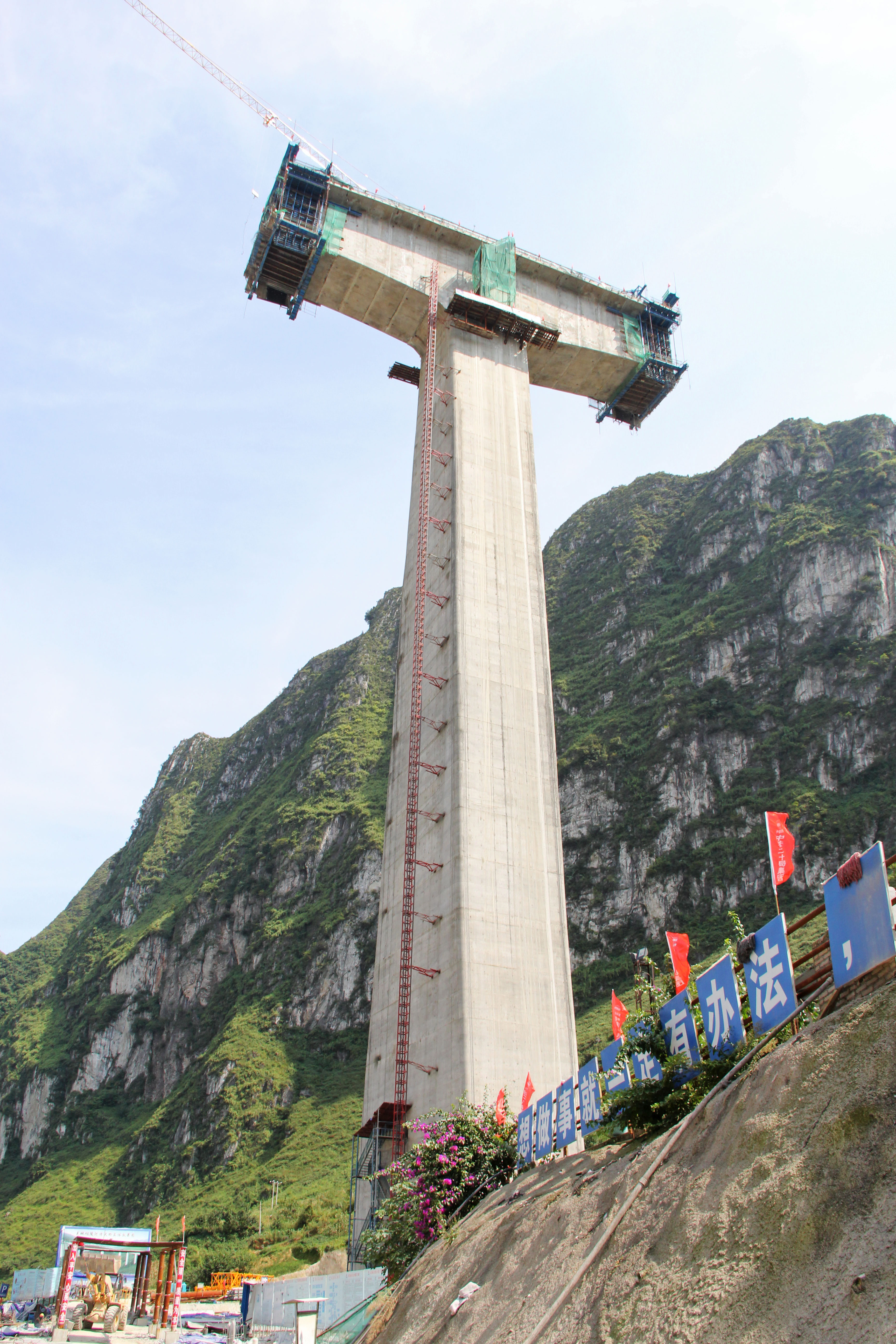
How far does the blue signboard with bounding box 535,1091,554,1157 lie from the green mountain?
48.3 meters

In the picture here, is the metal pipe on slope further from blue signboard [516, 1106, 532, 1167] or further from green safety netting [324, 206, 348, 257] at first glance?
green safety netting [324, 206, 348, 257]

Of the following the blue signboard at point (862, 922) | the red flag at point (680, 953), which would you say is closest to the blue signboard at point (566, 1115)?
the red flag at point (680, 953)

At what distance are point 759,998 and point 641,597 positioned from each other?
4809 inches

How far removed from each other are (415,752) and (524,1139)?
13.8m

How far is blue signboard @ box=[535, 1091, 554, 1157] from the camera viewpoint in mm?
14625

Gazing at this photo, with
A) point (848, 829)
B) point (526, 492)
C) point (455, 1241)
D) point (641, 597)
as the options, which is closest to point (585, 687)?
point (641, 597)

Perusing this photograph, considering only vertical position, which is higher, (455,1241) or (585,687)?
(585,687)

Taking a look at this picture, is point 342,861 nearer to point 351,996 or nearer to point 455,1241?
point 351,996

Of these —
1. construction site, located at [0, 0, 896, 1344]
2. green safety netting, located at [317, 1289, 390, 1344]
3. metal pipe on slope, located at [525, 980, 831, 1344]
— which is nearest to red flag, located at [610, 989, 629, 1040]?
construction site, located at [0, 0, 896, 1344]

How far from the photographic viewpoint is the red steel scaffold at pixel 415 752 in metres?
24.7

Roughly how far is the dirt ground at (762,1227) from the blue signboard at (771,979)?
0.77 metres

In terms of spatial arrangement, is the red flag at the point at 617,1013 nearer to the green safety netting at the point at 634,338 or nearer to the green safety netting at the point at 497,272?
the green safety netting at the point at 497,272

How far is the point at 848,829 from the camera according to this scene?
81.9 m

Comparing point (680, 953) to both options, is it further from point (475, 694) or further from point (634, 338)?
point (634, 338)
